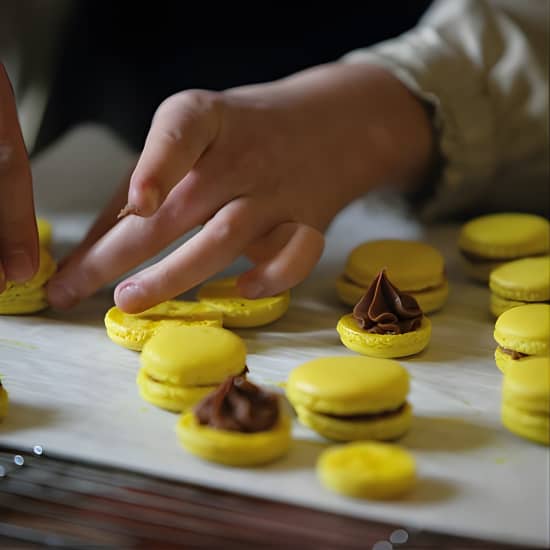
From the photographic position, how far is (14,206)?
959 millimetres

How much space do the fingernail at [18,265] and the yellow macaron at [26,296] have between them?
48mm

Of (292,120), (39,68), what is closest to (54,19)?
(39,68)

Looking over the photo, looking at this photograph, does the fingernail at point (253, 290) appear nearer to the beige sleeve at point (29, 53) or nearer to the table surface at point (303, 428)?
the table surface at point (303, 428)

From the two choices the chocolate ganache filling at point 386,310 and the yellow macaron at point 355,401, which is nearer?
the yellow macaron at point 355,401

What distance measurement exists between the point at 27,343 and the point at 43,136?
513mm

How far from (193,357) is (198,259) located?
21 cm

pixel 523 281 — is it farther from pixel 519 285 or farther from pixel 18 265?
pixel 18 265

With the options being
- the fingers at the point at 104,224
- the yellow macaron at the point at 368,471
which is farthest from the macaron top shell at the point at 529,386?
the fingers at the point at 104,224

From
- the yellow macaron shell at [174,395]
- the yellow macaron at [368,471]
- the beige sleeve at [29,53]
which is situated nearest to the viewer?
the yellow macaron at [368,471]

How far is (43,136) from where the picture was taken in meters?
1.40

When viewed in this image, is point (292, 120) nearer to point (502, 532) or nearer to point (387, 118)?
point (387, 118)

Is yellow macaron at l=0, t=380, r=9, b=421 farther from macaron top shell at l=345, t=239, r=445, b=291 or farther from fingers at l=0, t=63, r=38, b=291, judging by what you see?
macaron top shell at l=345, t=239, r=445, b=291

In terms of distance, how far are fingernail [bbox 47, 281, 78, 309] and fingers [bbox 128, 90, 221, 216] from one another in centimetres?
16

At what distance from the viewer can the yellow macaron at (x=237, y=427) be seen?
0.73 metres
